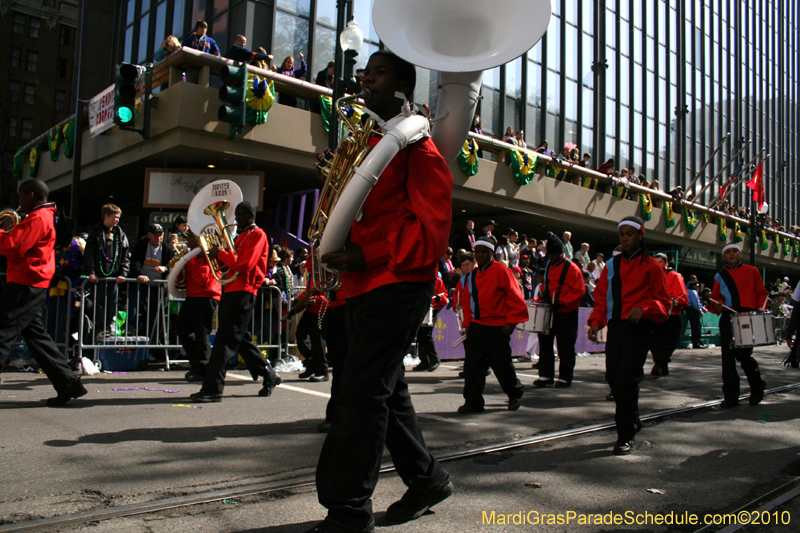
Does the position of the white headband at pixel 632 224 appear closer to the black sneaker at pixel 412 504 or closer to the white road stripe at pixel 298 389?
the black sneaker at pixel 412 504

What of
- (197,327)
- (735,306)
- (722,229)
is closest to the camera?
(735,306)

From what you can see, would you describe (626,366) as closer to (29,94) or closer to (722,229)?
(722,229)

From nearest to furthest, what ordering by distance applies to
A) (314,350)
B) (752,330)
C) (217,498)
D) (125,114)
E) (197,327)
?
(217,498) < (752,330) < (197,327) < (314,350) < (125,114)

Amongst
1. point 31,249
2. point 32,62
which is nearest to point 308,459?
point 31,249

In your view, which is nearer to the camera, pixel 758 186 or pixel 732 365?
pixel 732 365

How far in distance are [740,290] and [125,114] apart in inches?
366

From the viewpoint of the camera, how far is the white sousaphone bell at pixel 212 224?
6.65 meters

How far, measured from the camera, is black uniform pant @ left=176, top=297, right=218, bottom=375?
7.22m

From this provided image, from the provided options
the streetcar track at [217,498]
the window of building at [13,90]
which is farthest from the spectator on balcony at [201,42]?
the window of building at [13,90]

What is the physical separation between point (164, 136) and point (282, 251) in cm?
553

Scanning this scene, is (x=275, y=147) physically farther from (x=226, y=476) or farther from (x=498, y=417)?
(x=226, y=476)

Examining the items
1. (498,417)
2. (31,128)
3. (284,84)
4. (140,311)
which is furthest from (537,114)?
(31,128)

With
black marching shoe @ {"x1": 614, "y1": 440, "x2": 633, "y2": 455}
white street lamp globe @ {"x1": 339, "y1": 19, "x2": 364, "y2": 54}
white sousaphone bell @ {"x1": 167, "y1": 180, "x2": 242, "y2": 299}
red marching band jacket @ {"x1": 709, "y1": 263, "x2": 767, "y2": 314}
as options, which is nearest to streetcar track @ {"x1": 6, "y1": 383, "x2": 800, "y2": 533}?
black marching shoe @ {"x1": 614, "y1": 440, "x2": 633, "y2": 455}

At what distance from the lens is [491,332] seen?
6422 mm
